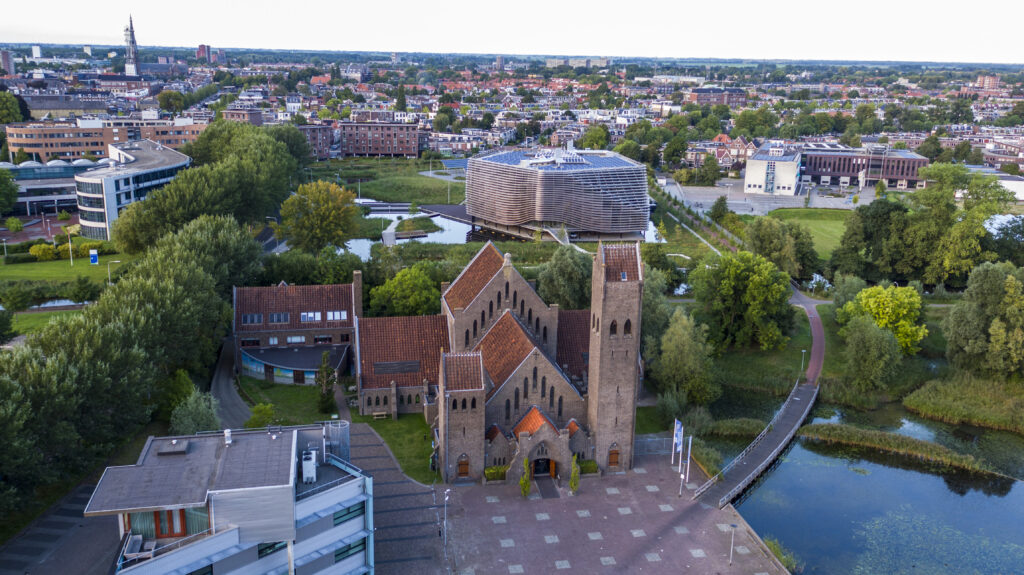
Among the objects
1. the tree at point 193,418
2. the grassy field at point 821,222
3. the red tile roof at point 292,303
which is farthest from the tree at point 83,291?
the grassy field at point 821,222

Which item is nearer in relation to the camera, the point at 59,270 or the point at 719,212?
the point at 59,270

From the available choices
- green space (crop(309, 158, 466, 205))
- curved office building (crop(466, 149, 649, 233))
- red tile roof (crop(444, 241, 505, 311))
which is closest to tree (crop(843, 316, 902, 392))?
red tile roof (crop(444, 241, 505, 311))

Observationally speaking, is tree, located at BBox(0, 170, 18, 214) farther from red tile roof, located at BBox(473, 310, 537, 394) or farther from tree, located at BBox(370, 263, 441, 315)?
red tile roof, located at BBox(473, 310, 537, 394)

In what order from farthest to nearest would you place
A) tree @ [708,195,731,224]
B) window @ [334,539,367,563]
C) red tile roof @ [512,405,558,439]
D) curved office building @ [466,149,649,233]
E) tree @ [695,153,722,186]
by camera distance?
tree @ [695,153,722,186] → tree @ [708,195,731,224] → curved office building @ [466,149,649,233] → red tile roof @ [512,405,558,439] → window @ [334,539,367,563]

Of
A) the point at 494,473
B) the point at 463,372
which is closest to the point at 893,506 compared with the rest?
the point at 494,473

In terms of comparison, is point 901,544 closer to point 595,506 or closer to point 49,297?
point 595,506

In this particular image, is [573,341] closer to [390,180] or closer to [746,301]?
[746,301]

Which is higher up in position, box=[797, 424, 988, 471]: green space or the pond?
box=[797, 424, 988, 471]: green space

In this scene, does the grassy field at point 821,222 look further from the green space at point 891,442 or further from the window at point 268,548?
the window at point 268,548
